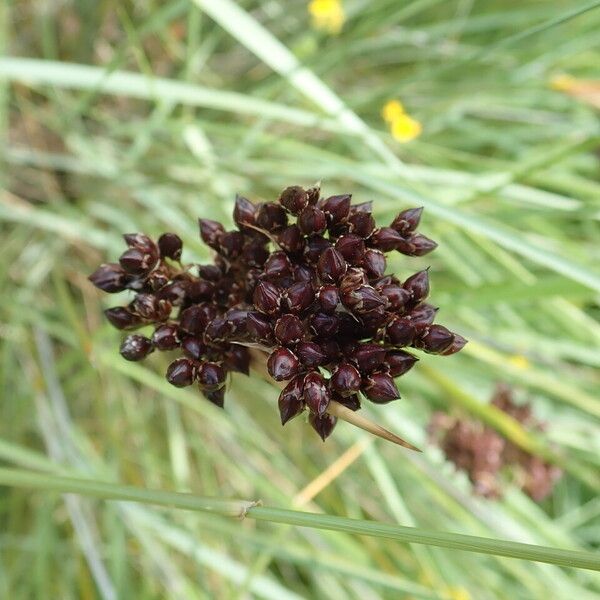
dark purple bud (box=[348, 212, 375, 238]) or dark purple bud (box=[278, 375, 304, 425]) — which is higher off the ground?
dark purple bud (box=[348, 212, 375, 238])

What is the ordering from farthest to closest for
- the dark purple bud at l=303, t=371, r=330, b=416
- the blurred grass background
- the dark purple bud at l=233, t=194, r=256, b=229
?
the blurred grass background → the dark purple bud at l=233, t=194, r=256, b=229 → the dark purple bud at l=303, t=371, r=330, b=416

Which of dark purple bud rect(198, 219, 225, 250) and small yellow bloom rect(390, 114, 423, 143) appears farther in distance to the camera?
small yellow bloom rect(390, 114, 423, 143)

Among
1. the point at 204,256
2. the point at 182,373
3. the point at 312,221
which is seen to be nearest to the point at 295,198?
the point at 312,221

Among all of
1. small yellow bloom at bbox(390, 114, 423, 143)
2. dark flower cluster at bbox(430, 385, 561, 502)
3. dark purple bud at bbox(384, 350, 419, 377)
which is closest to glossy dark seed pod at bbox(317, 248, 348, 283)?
dark purple bud at bbox(384, 350, 419, 377)

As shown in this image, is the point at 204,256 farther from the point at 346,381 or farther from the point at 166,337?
the point at 346,381

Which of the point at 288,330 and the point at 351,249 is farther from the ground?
the point at 351,249

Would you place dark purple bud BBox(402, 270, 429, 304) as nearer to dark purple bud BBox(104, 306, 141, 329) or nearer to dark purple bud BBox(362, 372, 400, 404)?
dark purple bud BBox(362, 372, 400, 404)

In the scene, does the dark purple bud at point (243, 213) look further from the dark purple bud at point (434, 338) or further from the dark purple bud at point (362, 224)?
the dark purple bud at point (434, 338)

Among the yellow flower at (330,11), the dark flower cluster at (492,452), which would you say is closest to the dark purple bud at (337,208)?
the dark flower cluster at (492,452)
